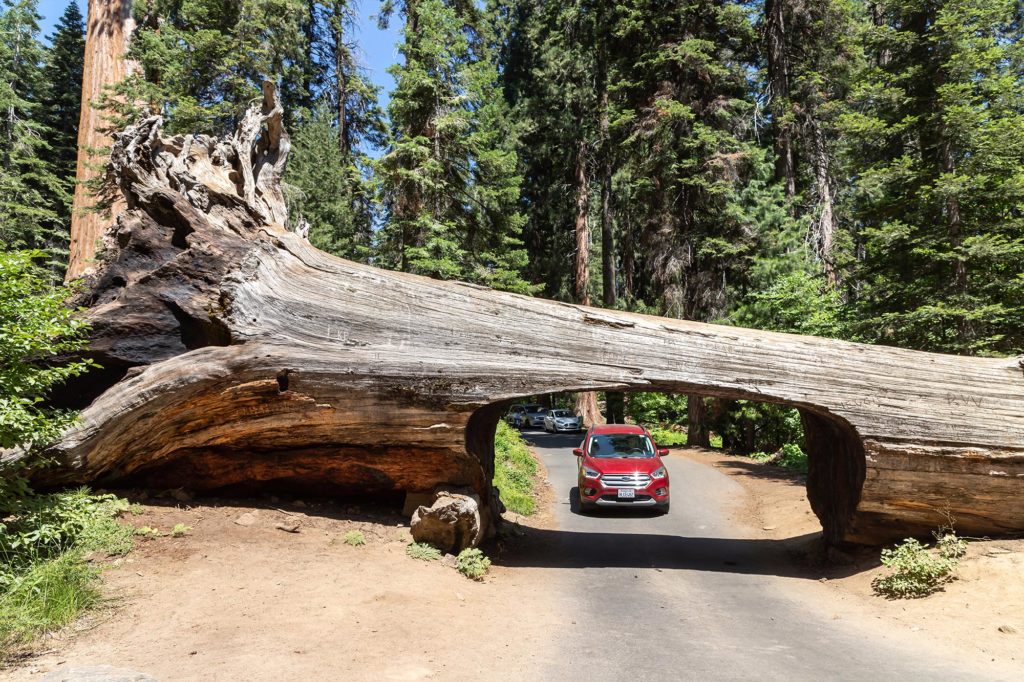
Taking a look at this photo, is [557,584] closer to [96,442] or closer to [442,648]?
[442,648]

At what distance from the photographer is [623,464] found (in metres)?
12.9

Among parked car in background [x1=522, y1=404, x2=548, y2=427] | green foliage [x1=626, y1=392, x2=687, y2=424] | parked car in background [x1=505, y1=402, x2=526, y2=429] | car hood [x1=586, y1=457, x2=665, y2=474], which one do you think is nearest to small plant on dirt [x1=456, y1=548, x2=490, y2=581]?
car hood [x1=586, y1=457, x2=665, y2=474]

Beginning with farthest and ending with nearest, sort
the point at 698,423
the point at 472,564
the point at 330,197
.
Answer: the point at 698,423, the point at 330,197, the point at 472,564

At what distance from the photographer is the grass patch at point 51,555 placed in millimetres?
4852

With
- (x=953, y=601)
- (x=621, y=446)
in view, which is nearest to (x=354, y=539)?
(x=953, y=601)

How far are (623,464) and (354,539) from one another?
684cm

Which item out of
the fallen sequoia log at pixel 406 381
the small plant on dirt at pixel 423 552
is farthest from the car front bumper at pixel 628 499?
the small plant on dirt at pixel 423 552

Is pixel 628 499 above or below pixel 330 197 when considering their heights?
below

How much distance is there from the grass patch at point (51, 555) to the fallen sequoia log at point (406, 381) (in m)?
0.76

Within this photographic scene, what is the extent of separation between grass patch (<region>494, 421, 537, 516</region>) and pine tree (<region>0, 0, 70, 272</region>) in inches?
541

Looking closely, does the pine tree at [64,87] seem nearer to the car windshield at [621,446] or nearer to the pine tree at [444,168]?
the pine tree at [444,168]

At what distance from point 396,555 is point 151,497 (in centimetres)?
333

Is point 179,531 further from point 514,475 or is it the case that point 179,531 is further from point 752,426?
point 752,426

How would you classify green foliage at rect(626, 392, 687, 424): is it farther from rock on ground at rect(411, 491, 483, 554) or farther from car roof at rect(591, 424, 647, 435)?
rock on ground at rect(411, 491, 483, 554)
